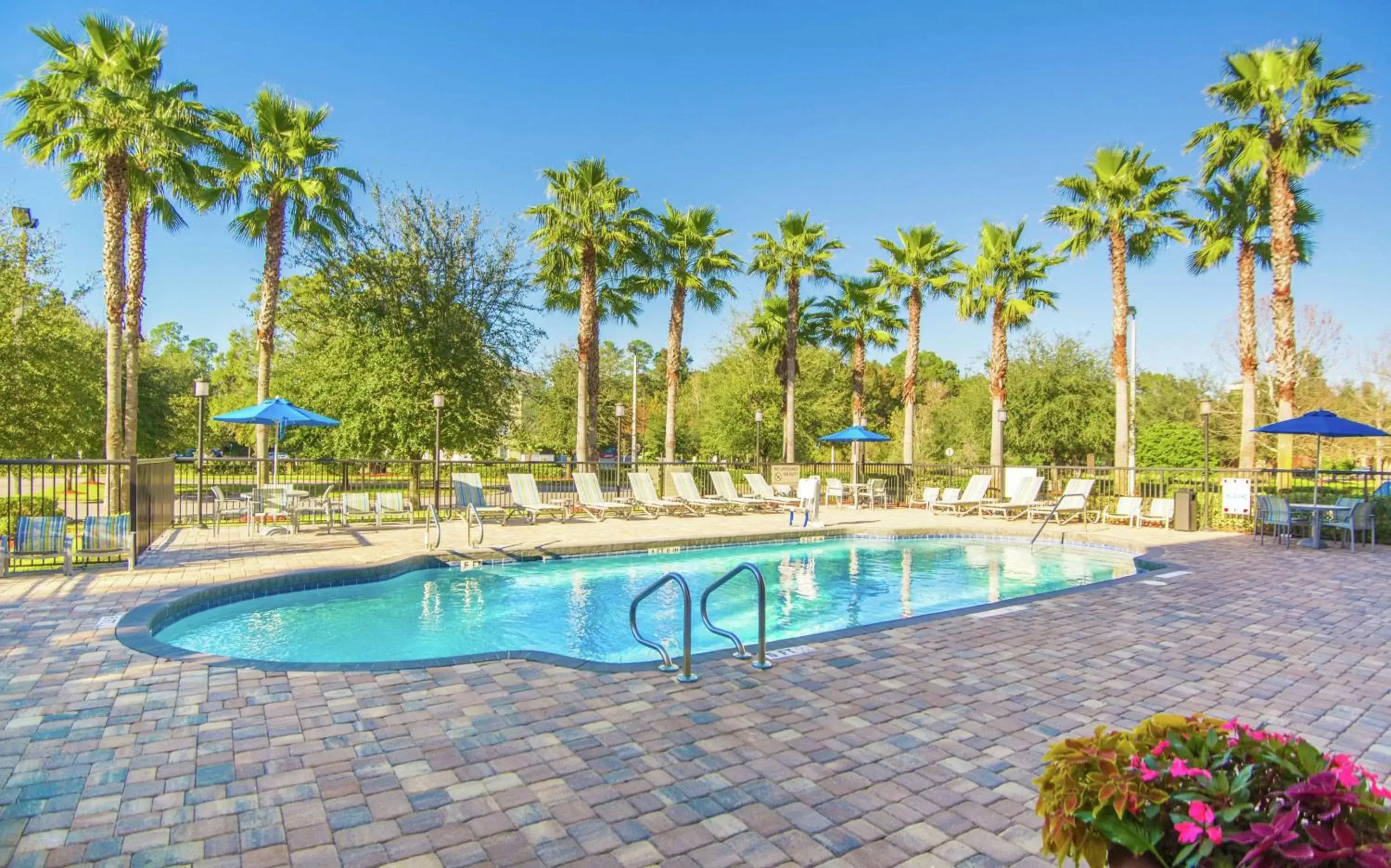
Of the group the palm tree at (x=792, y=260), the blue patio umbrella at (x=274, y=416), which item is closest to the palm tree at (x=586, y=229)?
the palm tree at (x=792, y=260)

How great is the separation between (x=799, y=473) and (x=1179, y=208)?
12.4 meters

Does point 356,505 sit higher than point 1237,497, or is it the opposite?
point 1237,497

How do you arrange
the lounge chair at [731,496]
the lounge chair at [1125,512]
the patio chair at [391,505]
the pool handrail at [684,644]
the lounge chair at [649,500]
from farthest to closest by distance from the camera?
the lounge chair at [731,496] < the lounge chair at [649,500] < the lounge chair at [1125,512] < the patio chair at [391,505] < the pool handrail at [684,644]

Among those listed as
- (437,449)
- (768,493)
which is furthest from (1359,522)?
(437,449)

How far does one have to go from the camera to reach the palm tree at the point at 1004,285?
72.7ft

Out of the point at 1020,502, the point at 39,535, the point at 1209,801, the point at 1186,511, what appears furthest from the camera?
the point at 1020,502

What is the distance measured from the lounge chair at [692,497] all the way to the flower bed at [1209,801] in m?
14.4

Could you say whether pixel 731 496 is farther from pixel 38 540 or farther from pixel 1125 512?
pixel 38 540

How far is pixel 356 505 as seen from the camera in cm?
1249

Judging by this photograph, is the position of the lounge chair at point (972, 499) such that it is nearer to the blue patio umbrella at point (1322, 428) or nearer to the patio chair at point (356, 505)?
the blue patio umbrella at point (1322, 428)

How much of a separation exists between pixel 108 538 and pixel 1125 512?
16568mm

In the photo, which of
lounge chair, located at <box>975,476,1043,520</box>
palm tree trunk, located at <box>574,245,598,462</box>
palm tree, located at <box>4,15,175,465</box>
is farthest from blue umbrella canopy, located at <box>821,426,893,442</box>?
palm tree, located at <box>4,15,175,465</box>

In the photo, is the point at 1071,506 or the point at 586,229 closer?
the point at 1071,506

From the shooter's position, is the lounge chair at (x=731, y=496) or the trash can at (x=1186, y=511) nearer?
the trash can at (x=1186, y=511)
